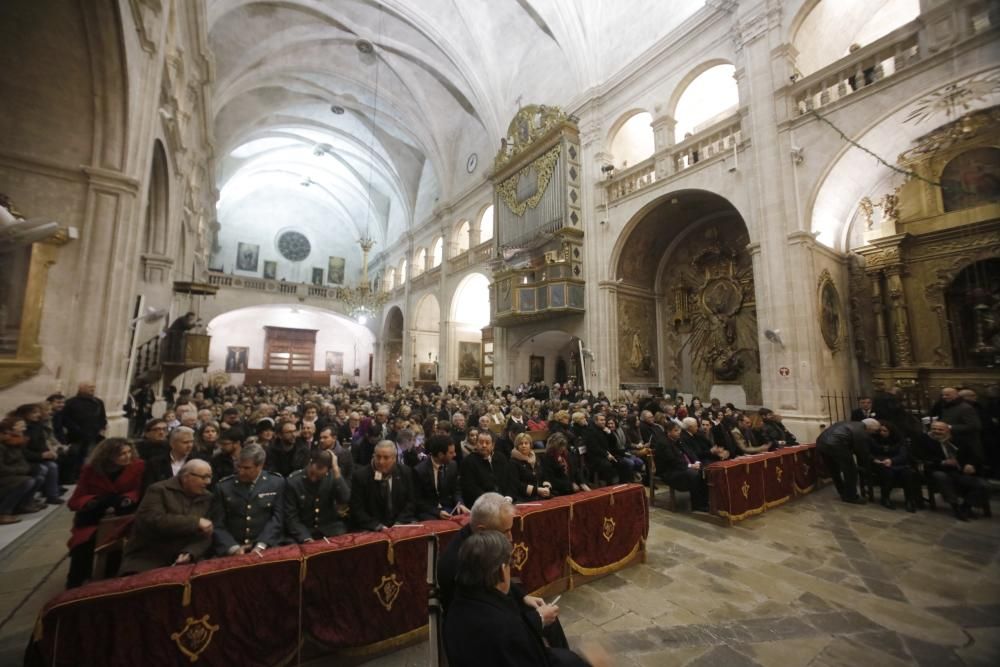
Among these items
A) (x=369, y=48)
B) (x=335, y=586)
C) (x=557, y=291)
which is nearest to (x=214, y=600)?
(x=335, y=586)

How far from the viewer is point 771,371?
817 centimetres

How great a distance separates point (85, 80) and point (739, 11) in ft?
38.7

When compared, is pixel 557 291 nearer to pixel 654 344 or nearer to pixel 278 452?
pixel 654 344

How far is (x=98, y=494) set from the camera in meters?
2.87

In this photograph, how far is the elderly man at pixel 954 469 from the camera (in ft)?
15.4

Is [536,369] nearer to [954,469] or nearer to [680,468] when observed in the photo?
[680,468]

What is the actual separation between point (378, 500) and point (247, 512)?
930 mm

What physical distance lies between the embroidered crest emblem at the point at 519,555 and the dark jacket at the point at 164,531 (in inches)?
79.2

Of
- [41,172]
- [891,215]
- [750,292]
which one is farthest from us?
[750,292]

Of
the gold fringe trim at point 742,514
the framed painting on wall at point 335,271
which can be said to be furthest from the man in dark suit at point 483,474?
the framed painting on wall at point 335,271

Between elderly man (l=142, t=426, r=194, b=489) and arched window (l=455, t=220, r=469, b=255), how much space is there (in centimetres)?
1677

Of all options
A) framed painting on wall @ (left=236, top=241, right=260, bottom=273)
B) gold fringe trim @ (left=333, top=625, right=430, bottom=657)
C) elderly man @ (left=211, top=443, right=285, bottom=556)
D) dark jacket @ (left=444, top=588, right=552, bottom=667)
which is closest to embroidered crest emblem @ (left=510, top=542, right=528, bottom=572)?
gold fringe trim @ (left=333, top=625, right=430, bottom=657)

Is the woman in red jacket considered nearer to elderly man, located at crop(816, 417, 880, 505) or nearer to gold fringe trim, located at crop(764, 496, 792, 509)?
gold fringe trim, located at crop(764, 496, 792, 509)

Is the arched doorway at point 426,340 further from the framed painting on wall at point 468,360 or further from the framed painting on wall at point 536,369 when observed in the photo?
the framed painting on wall at point 536,369
